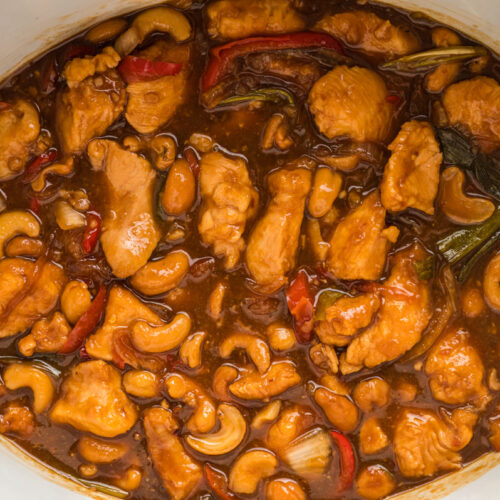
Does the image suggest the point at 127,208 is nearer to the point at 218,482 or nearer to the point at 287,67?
the point at 287,67

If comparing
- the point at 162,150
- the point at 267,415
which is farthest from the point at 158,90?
the point at 267,415

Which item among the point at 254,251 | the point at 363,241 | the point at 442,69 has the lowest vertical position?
the point at 363,241

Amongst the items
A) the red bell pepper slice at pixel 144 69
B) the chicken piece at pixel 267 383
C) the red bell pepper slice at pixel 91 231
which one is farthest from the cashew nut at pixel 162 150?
the chicken piece at pixel 267 383

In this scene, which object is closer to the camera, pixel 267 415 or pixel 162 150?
pixel 162 150

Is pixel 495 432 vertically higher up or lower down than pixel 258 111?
lower down

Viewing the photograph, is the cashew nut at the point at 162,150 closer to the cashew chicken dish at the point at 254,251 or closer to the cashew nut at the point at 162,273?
the cashew chicken dish at the point at 254,251

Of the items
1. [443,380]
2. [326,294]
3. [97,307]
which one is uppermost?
[97,307]

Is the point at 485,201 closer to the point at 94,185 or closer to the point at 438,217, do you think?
the point at 438,217

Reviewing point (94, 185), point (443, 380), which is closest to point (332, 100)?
point (94, 185)
